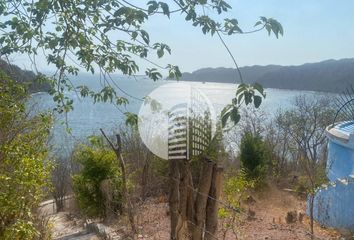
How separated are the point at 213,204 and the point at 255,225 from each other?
5108mm

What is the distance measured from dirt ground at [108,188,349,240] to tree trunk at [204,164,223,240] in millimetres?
1724

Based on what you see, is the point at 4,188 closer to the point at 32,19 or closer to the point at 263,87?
the point at 32,19

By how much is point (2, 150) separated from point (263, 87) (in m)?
3.45

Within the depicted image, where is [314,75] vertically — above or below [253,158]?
above

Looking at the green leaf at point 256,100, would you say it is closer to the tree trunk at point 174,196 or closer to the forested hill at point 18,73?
the tree trunk at point 174,196

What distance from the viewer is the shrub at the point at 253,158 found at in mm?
12273

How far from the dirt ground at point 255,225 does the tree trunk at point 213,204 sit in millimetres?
1724

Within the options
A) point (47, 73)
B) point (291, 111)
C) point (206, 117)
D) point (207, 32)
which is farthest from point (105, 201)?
point (291, 111)

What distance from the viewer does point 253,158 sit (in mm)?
12453

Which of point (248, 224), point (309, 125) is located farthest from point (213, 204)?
point (309, 125)

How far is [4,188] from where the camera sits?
3.94 meters

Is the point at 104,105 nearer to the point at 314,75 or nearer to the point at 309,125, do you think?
the point at 309,125

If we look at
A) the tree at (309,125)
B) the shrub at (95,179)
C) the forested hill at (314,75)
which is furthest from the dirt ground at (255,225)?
the forested hill at (314,75)

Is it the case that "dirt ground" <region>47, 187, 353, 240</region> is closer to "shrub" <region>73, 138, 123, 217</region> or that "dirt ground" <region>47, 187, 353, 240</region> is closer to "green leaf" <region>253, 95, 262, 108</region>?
"shrub" <region>73, 138, 123, 217</region>
